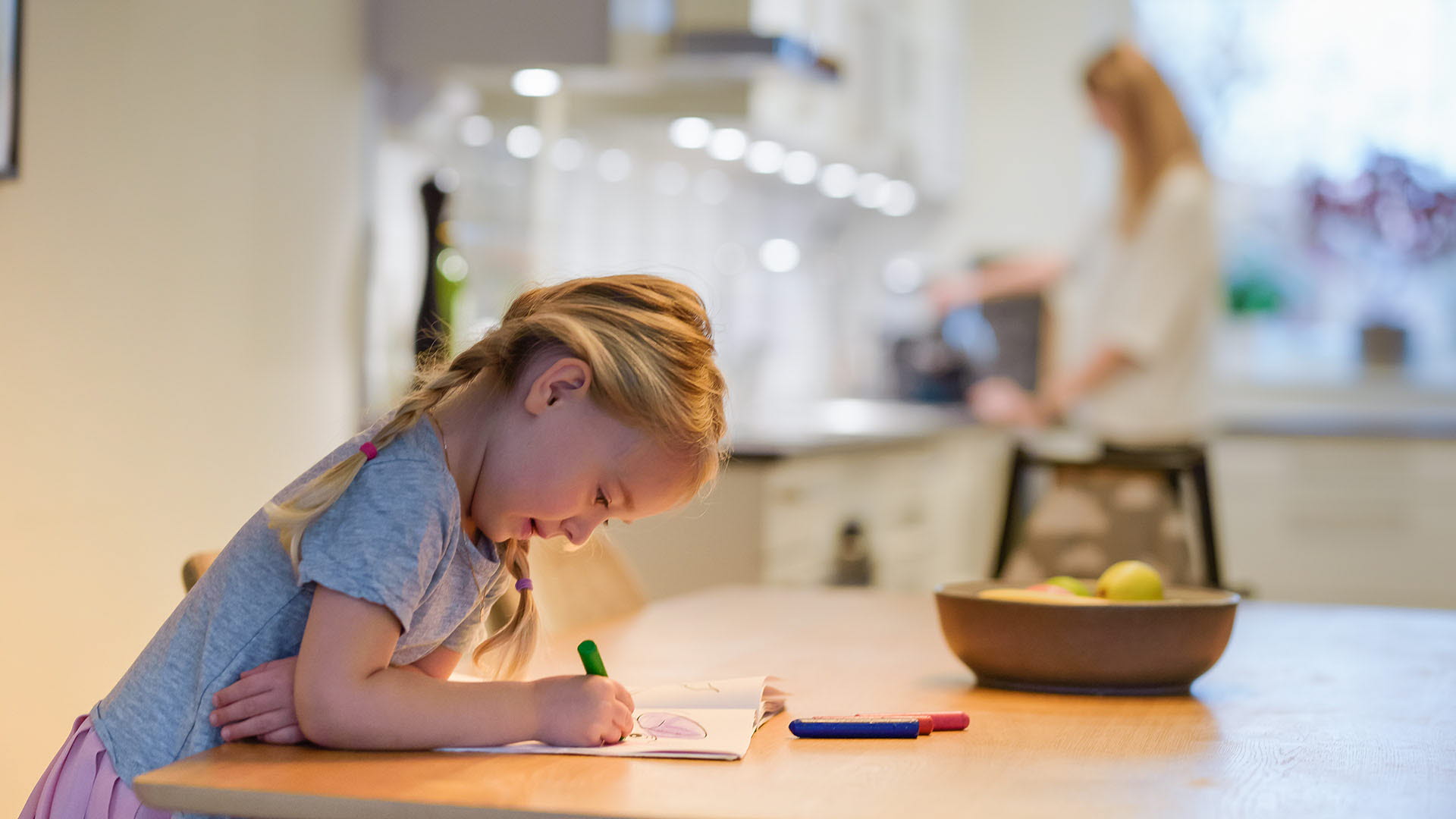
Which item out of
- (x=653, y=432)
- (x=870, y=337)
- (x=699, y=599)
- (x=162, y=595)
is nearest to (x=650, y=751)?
(x=653, y=432)

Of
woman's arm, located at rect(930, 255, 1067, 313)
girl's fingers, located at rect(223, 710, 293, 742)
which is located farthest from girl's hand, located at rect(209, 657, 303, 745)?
woman's arm, located at rect(930, 255, 1067, 313)

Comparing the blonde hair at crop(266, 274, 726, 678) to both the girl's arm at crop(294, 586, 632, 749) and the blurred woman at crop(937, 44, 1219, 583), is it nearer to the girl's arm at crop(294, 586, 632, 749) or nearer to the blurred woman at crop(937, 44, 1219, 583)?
the girl's arm at crop(294, 586, 632, 749)

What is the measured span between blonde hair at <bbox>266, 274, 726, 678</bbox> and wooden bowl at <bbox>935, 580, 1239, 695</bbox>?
0.33 meters

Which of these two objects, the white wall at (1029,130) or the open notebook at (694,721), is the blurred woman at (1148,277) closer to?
the white wall at (1029,130)

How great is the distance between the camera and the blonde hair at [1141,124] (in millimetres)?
3348

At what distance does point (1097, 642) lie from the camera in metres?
1.28

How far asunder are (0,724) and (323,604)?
3.66 ft

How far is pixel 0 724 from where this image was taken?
1.86 meters

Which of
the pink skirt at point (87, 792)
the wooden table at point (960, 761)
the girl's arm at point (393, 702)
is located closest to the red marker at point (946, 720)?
the wooden table at point (960, 761)

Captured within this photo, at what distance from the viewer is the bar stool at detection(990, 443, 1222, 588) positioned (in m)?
2.56

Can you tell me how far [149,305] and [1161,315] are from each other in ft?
7.40

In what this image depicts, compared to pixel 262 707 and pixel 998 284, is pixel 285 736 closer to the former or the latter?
pixel 262 707

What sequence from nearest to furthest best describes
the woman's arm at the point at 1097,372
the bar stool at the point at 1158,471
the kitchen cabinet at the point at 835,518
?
the bar stool at the point at 1158,471 → the kitchen cabinet at the point at 835,518 → the woman's arm at the point at 1097,372

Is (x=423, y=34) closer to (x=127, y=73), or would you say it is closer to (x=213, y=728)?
(x=127, y=73)
